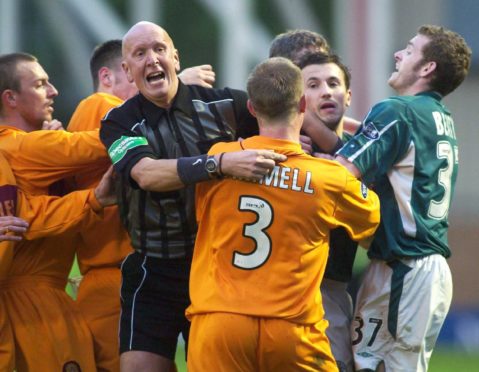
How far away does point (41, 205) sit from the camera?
658cm

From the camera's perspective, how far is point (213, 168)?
5543mm

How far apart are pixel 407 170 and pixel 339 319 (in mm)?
914

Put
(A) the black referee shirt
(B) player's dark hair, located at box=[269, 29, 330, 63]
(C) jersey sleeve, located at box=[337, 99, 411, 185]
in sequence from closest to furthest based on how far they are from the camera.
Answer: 1. (C) jersey sleeve, located at box=[337, 99, 411, 185]
2. (A) the black referee shirt
3. (B) player's dark hair, located at box=[269, 29, 330, 63]

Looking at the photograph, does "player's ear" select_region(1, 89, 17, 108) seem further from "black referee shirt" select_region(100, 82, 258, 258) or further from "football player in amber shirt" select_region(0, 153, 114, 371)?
"black referee shirt" select_region(100, 82, 258, 258)

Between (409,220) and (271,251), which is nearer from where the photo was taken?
(271,251)

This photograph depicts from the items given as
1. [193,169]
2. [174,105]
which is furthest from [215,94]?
[193,169]

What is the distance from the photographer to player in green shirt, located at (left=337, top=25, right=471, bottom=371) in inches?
240

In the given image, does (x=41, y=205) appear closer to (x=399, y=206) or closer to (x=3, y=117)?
(x=3, y=117)

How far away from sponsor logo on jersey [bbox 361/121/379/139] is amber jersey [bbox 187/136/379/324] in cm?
49

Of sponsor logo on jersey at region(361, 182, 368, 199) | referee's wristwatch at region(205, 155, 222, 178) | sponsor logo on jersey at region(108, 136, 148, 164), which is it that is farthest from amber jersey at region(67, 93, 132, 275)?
sponsor logo on jersey at region(361, 182, 368, 199)

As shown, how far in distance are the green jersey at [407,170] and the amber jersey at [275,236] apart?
0.50 metres

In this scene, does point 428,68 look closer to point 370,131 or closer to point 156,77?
point 370,131

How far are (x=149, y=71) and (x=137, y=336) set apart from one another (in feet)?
4.62

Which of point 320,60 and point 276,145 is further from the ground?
point 320,60
